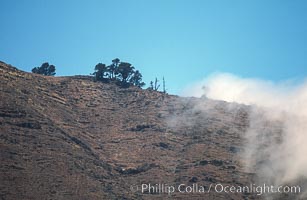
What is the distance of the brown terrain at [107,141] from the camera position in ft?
221

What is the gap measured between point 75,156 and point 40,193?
1363cm

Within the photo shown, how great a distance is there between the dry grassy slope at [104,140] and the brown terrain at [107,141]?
0.15 meters

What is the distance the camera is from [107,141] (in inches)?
3413

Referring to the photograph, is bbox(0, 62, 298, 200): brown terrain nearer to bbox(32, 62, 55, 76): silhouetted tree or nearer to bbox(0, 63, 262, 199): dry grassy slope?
bbox(0, 63, 262, 199): dry grassy slope

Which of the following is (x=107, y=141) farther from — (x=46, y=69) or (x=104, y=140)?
(x=46, y=69)

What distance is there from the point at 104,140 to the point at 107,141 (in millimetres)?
630

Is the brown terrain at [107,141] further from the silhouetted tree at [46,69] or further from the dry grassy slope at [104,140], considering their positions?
the silhouetted tree at [46,69]

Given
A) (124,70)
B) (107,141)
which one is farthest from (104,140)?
(124,70)

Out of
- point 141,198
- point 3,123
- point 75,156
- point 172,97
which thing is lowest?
point 141,198

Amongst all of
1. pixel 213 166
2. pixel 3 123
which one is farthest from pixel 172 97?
pixel 3 123

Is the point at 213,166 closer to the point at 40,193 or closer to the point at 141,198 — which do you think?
the point at 141,198

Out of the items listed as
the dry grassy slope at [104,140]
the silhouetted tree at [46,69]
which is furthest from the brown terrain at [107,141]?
the silhouetted tree at [46,69]

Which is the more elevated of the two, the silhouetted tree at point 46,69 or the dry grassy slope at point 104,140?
the silhouetted tree at point 46,69

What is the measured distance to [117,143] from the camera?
283 ft
